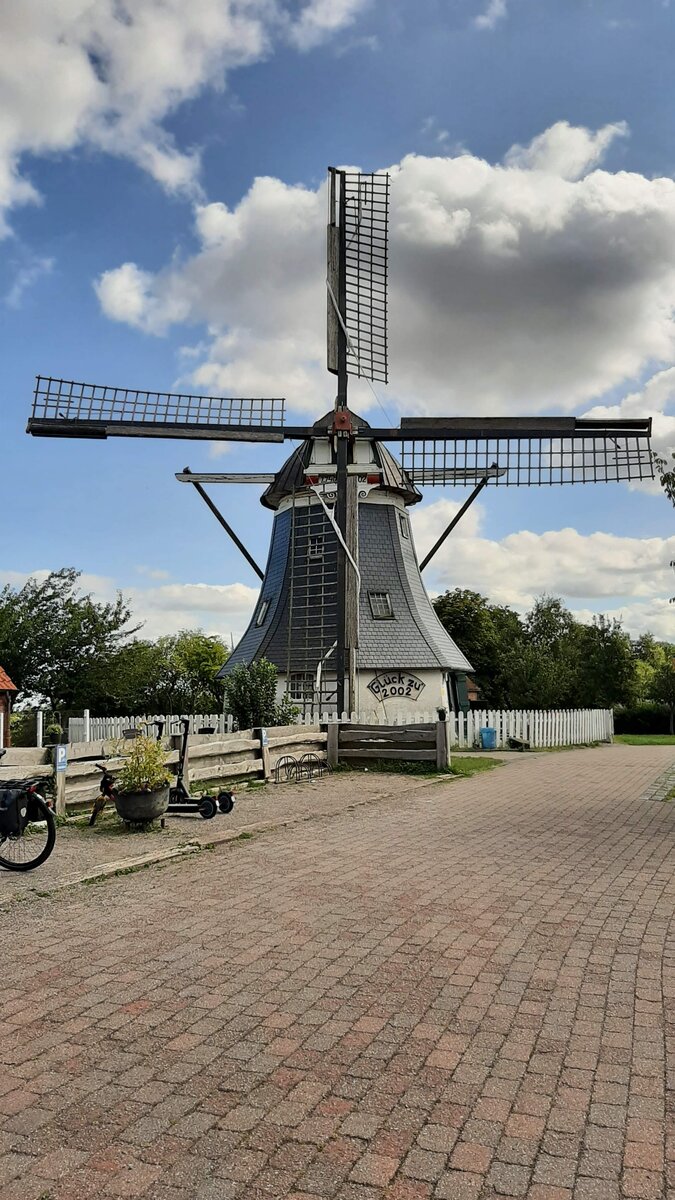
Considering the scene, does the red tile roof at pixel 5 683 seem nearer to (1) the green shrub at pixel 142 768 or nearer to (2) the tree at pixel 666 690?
(1) the green shrub at pixel 142 768

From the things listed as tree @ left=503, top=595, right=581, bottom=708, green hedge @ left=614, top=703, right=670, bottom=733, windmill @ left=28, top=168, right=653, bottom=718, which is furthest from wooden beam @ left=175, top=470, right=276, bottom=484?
green hedge @ left=614, top=703, right=670, bottom=733

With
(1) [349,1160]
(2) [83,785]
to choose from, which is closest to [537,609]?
(2) [83,785]

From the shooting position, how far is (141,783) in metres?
10.3

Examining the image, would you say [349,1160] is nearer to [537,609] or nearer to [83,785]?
[83,785]

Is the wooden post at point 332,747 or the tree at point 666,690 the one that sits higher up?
the tree at point 666,690

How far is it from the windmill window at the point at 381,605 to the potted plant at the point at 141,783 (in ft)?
51.0

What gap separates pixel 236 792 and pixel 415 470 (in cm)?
1468

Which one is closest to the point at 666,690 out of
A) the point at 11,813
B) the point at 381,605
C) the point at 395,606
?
the point at 395,606

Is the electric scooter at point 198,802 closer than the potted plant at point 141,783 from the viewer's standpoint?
No

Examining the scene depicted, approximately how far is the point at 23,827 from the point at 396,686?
17.3 metres

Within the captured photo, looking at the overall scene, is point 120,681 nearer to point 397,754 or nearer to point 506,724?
point 506,724

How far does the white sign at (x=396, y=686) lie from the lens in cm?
2466

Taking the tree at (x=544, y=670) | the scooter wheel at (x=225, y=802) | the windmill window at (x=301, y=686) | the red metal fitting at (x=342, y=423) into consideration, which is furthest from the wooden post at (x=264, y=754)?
the tree at (x=544, y=670)

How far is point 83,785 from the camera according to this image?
38.1ft
